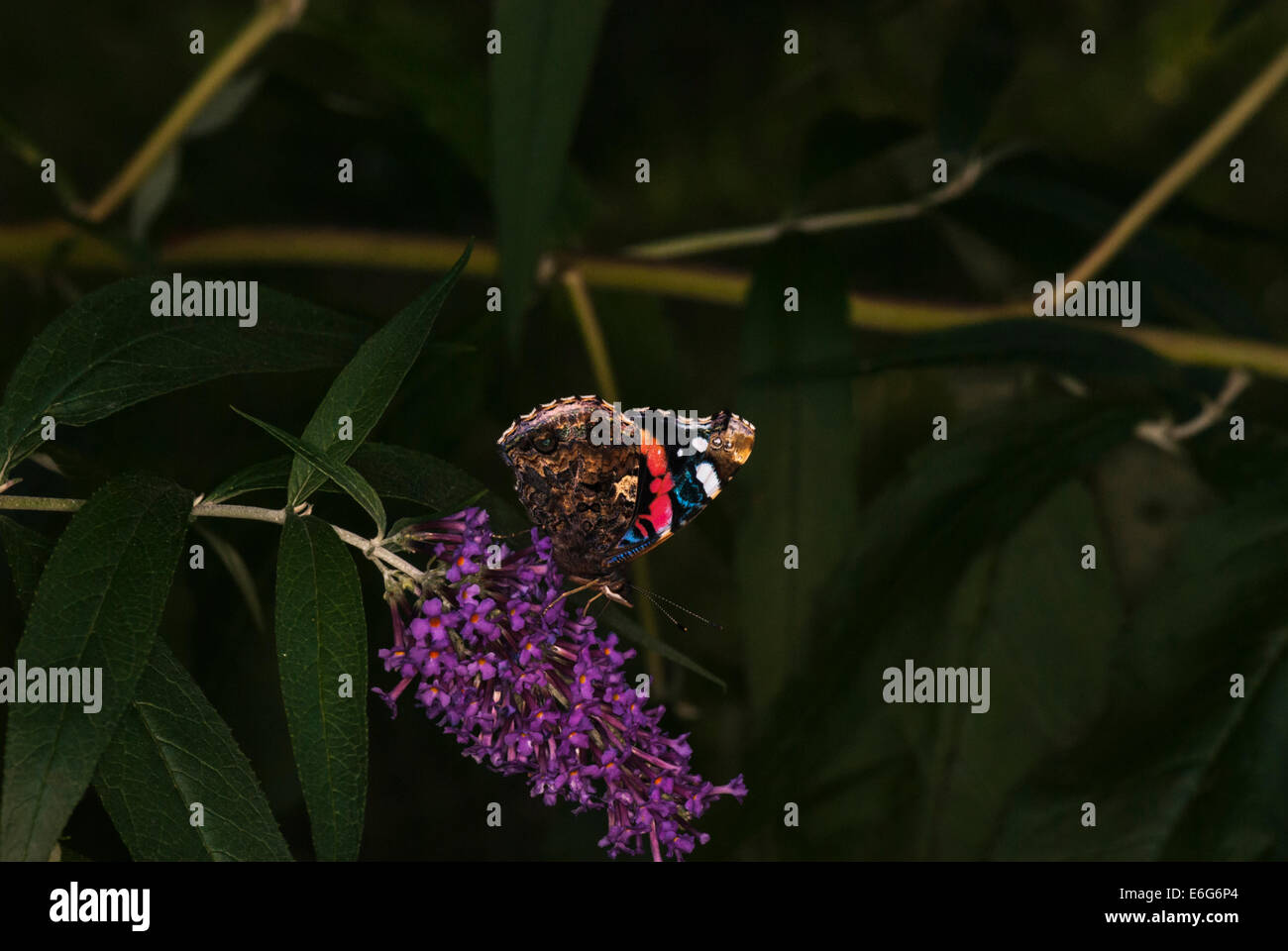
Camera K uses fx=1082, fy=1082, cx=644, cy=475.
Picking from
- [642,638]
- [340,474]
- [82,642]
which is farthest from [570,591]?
[82,642]

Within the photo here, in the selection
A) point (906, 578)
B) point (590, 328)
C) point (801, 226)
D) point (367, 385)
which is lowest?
point (906, 578)

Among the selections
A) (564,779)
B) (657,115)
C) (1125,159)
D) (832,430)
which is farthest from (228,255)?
(1125,159)

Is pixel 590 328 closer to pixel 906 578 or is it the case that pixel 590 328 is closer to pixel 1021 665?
pixel 906 578

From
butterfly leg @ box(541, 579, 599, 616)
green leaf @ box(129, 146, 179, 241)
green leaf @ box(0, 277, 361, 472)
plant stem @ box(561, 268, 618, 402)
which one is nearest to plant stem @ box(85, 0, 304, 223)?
green leaf @ box(129, 146, 179, 241)

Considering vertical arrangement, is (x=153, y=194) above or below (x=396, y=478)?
above

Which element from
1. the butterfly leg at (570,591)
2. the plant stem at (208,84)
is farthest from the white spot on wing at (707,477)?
the plant stem at (208,84)

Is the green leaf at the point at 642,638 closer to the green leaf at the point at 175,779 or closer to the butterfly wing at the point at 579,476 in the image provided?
the butterfly wing at the point at 579,476
